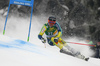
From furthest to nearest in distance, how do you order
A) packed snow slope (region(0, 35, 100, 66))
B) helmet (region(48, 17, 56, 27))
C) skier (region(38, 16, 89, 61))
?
helmet (region(48, 17, 56, 27)) < skier (region(38, 16, 89, 61)) < packed snow slope (region(0, 35, 100, 66))

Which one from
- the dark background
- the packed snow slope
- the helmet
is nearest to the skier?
the helmet

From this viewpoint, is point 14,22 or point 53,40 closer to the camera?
point 53,40

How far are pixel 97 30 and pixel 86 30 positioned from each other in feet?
3.04

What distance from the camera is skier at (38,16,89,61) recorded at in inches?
188

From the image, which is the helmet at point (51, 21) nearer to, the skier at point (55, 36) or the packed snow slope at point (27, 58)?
the skier at point (55, 36)

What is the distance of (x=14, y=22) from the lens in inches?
491

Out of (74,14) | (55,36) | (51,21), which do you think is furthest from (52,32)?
(74,14)

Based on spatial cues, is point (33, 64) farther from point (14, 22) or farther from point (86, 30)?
point (14, 22)

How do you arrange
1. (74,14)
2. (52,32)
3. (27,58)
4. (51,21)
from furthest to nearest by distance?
(74,14), (52,32), (51,21), (27,58)

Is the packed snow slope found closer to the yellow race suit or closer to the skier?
the skier

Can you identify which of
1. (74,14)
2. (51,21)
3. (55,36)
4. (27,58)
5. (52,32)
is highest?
(74,14)

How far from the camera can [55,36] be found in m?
5.23

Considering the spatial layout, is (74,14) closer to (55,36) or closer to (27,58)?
(55,36)

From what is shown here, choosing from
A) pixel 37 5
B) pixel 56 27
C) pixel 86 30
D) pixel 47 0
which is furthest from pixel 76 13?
pixel 56 27
